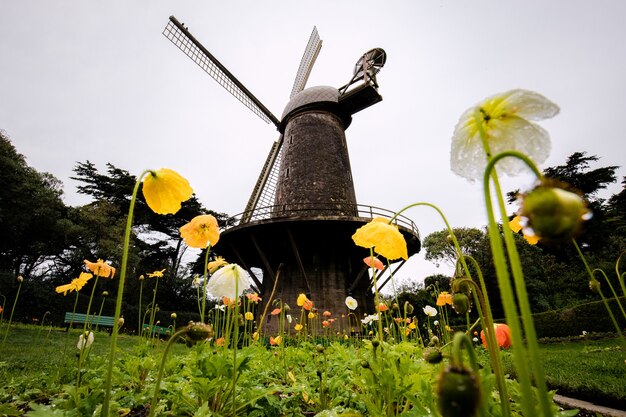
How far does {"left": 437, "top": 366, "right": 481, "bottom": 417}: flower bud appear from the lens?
0.50 meters

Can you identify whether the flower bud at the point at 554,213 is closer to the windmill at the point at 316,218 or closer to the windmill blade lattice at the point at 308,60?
the windmill at the point at 316,218

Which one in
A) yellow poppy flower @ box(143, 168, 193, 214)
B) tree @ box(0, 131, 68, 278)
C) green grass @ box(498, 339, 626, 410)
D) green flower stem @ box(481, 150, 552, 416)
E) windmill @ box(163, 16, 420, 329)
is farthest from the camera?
tree @ box(0, 131, 68, 278)

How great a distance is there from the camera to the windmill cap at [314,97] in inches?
574

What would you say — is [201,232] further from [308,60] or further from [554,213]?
[308,60]

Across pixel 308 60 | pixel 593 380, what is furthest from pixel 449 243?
pixel 593 380

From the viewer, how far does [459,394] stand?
0.50 metres

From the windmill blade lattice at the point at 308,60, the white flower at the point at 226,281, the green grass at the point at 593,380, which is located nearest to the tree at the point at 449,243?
the windmill blade lattice at the point at 308,60

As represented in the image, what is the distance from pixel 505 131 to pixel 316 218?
872cm

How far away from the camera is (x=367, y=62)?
14.0m

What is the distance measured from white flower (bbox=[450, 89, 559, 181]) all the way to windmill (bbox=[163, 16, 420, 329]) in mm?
8040

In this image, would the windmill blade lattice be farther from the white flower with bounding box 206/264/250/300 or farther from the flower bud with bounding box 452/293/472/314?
the flower bud with bounding box 452/293/472/314

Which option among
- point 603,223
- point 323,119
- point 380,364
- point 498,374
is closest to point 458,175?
point 498,374

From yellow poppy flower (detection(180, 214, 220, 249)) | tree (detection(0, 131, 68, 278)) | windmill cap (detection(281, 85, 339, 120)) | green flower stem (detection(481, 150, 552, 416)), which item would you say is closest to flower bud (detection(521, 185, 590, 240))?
green flower stem (detection(481, 150, 552, 416))

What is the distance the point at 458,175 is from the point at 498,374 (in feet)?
1.84
